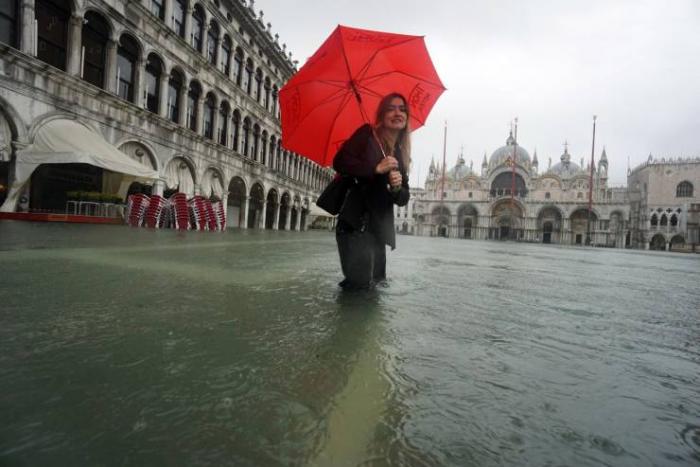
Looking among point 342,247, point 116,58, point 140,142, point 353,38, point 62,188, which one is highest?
point 116,58

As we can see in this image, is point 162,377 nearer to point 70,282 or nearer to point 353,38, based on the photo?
point 70,282

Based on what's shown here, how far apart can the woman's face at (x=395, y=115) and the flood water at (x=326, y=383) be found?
1.40 meters

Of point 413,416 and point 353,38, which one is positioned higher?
point 353,38

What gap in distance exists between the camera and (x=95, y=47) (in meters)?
10.6

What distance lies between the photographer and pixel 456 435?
2.39 ft

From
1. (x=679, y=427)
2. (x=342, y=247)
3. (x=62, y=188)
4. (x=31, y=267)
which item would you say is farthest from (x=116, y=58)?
(x=679, y=427)

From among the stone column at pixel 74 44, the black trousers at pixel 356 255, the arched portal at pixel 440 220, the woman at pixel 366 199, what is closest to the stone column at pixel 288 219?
the stone column at pixel 74 44

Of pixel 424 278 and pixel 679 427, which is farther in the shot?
pixel 424 278

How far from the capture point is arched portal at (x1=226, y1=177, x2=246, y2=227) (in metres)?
19.1

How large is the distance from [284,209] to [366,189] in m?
24.5

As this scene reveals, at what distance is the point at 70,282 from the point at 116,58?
12.1 meters

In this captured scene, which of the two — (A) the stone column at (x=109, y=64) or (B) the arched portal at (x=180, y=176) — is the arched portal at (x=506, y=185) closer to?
(B) the arched portal at (x=180, y=176)

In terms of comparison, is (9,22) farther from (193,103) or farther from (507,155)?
(507,155)

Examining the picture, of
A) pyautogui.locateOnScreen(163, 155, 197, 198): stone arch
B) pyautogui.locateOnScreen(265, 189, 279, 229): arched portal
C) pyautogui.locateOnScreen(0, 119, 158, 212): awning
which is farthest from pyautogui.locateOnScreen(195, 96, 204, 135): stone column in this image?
pyautogui.locateOnScreen(265, 189, 279, 229): arched portal
